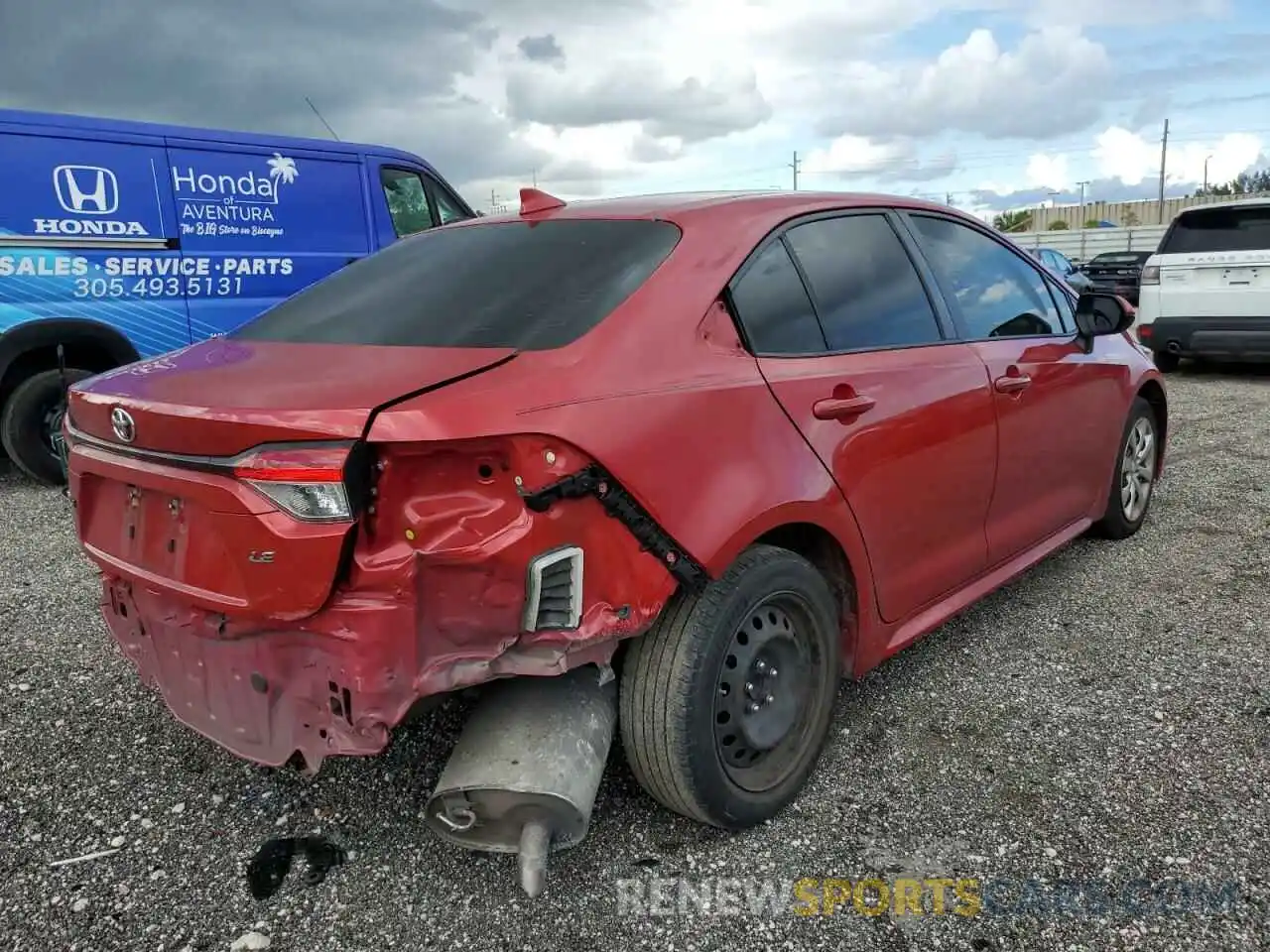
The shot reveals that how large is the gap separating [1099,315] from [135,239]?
5674mm

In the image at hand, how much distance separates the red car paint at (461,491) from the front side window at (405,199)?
17.0ft

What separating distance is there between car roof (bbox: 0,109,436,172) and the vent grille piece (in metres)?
5.58

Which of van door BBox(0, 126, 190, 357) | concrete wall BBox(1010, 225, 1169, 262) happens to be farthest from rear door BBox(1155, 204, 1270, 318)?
concrete wall BBox(1010, 225, 1169, 262)

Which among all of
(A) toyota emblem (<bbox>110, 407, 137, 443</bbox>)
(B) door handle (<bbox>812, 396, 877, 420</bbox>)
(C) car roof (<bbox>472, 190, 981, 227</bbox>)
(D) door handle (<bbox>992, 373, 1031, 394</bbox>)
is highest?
(C) car roof (<bbox>472, 190, 981, 227</bbox>)

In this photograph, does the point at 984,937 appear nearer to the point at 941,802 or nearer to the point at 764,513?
the point at 941,802

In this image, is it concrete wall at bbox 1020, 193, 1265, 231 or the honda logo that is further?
concrete wall at bbox 1020, 193, 1265, 231

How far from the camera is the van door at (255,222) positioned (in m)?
6.55

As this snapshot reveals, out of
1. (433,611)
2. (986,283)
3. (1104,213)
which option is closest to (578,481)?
(433,611)

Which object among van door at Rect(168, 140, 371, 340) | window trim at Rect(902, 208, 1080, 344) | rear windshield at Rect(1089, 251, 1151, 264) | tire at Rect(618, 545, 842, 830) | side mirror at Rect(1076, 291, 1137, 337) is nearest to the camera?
tire at Rect(618, 545, 842, 830)

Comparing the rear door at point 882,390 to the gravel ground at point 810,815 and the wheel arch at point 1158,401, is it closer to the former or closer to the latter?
the gravel ground at point 810,815

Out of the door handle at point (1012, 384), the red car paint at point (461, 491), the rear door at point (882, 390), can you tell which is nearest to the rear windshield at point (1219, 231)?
the door handle at point (1012, 384)

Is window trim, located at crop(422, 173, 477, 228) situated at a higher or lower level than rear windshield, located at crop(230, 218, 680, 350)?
higher

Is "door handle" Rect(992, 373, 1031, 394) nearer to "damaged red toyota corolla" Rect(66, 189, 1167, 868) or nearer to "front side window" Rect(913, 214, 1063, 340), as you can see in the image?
"damaged red toyota corolla" Rect(66, 189, 1167, 868)

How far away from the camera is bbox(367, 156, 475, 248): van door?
7578mm
